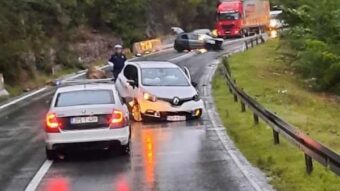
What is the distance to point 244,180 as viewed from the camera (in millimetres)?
11711

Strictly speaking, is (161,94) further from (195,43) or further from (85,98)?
(195,43)

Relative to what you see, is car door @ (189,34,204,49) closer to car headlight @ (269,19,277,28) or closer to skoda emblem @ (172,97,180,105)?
car headlight @ (269,19,277,28)

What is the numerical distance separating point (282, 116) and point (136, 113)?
4.00m

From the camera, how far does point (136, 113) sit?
21.2 meters

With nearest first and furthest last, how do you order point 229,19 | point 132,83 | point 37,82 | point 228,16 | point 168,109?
point 168,109 < point 132,83 < point 37,82 < point 228,16 < point 229,19

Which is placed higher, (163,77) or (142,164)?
(163,77)

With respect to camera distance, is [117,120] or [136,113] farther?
[136,113]

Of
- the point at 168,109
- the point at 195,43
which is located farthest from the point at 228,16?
the point at 168,109

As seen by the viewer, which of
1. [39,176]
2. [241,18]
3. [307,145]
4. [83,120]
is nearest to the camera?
[307,145]

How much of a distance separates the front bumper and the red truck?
5411cm

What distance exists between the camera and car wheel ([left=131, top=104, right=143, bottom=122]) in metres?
21.1

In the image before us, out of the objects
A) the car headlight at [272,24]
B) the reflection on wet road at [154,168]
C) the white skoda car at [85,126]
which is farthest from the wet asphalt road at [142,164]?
the car headlight at [272,24]

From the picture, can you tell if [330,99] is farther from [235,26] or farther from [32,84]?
[235,26]

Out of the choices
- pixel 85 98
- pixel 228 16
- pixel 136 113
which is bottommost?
pixel 228 16
